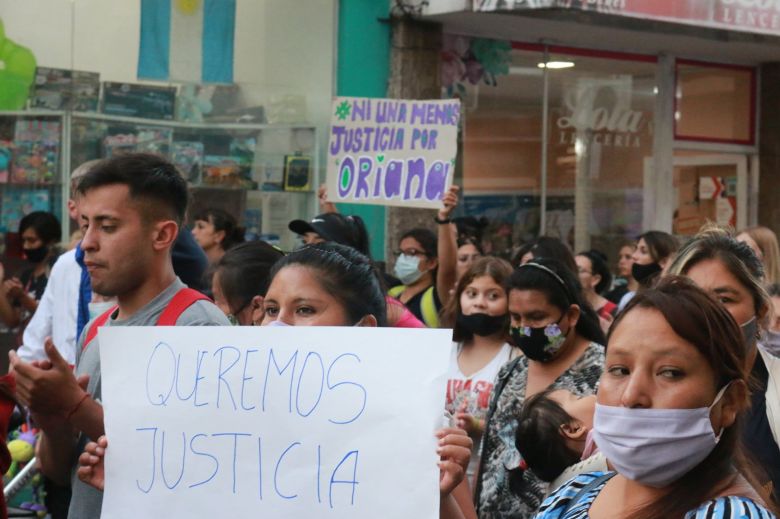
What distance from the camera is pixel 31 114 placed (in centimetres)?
1062

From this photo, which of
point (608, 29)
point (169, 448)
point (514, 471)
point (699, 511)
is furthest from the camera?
point (608, 29)

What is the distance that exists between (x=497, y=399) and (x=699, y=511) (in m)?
2.89

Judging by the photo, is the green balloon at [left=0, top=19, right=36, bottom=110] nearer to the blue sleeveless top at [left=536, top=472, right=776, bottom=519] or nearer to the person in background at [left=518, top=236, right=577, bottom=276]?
the person in background at [left=518, top=236, right=577, bottom=276]

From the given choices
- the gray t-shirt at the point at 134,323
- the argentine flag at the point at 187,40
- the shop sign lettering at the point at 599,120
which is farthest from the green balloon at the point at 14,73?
the gray t-shirt at the point at 134,323

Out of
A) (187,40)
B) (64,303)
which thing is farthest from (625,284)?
(64,303)

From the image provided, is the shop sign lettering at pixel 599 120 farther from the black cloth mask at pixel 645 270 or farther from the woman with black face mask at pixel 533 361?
the woman with black face mask at pixel 533 361

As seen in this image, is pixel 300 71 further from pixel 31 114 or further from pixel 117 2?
pixel 31 114

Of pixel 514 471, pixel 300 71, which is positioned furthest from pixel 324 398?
pixel 300 71

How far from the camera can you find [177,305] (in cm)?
386

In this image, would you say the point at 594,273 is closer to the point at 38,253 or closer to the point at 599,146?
the point at 38,253

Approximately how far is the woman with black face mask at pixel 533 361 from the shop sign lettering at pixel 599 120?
843cm

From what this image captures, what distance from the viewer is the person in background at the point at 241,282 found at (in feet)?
17.4

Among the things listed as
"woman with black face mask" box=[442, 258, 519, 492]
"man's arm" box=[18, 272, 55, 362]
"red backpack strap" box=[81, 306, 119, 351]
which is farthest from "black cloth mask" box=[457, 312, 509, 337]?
"red backpack strap" box=[81, 306, 119, 351]

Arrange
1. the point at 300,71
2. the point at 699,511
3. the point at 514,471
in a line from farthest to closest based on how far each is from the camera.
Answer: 1. the point at 300,71
2. the point at 514,471
3. the point at 699,511
